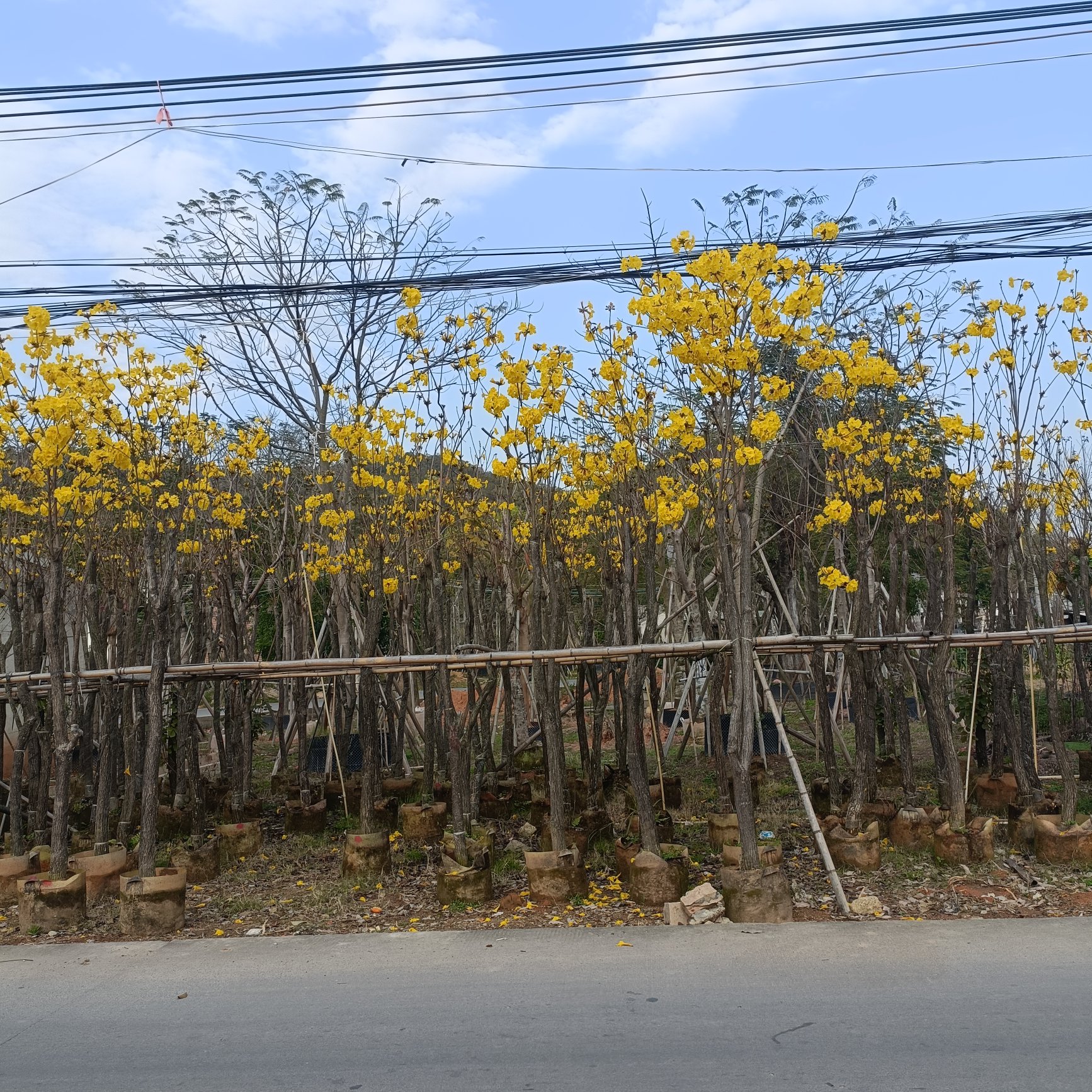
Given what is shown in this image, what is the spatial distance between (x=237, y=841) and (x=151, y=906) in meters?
1.91

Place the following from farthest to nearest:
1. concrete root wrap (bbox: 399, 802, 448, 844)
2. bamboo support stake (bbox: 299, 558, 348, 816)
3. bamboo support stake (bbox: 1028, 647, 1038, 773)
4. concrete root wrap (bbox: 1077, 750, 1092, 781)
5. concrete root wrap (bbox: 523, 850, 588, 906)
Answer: concrete root wrap (bbox: 1077, 750, 1092, 781), bamboo support stake (bbox: 299, 558, 348, 816), concrete root wrap (bbox: 399, 802, 448, 844), bamboo support stake (bbox: 1028, 647, 1038, 773), concrete root wrap (bbox: 523, 850, 588, 906)

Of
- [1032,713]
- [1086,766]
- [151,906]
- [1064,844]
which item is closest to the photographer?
[151,906]

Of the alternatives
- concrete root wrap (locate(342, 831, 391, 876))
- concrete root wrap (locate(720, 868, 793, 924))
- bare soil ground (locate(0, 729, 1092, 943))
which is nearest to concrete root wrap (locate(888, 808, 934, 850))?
bare soil ground (locate(0, 729, 1092, 943))

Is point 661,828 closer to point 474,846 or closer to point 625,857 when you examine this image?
point 625,857

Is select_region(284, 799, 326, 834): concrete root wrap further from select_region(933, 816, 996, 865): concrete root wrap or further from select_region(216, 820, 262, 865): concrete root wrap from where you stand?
select_region(933, 816, 996, 865): concrete root wrap

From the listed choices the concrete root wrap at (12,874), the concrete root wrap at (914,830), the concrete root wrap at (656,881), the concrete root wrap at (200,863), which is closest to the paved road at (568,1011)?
the concrete root wrap at (656,881)

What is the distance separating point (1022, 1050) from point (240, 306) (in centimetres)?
1137

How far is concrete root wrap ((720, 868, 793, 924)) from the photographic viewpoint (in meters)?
5.80

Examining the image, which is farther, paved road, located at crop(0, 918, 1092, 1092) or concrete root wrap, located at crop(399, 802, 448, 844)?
concrete root wrap, located at crop(399, 802, 448, 844)

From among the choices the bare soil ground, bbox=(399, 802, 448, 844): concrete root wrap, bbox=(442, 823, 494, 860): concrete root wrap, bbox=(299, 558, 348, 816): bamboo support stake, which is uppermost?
bbox=(299, 558, 348, 816): bamboo support stake

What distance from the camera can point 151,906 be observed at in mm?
6055

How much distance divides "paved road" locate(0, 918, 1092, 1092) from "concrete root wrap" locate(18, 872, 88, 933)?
0.92 feet

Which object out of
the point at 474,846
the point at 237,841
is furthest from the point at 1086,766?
the point at 237,841

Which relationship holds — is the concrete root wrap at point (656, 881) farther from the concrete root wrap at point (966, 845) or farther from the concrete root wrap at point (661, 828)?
the concrete root wrap at point (966, 845)
